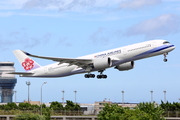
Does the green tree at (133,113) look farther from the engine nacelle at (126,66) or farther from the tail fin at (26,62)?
the tail fin at (26,62)

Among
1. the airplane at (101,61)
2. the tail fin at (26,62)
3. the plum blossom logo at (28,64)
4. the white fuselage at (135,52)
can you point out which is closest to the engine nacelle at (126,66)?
the airplane at (101,61)

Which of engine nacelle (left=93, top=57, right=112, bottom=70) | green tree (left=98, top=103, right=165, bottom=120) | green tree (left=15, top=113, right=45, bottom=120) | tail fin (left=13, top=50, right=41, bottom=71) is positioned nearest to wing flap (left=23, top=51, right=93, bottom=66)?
engine nacelle (left=93, top=57, right=112, bottom=70)

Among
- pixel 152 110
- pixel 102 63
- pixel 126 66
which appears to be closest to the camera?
pixel 102 63

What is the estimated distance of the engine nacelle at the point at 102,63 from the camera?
277ft

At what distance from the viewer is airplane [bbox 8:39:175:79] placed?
267ft

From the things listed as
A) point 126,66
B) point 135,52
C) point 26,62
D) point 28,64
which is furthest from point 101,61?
point 26,62

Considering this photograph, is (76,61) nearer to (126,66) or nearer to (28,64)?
(126,66)

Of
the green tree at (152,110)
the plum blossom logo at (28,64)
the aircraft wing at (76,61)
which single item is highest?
the plum blossom logo at (28,64)

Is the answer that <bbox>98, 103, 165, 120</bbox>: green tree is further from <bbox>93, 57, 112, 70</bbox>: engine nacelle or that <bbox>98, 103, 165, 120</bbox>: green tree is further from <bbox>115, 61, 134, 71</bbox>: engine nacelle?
<bbox>93, 57, 112, 70</bbox>: engine nacelle

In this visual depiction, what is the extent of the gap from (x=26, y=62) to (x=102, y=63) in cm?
2630

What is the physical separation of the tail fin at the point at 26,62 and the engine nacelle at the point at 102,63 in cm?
1940

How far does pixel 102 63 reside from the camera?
84.9 m

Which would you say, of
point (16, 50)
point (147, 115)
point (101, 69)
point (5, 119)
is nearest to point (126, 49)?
point (101, 69)

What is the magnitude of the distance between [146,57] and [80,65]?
45.7 ft
